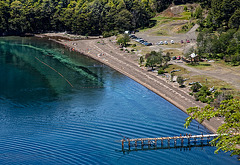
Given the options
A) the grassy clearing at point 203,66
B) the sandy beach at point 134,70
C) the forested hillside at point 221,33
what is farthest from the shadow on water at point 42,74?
the forested hillside at point 221,33

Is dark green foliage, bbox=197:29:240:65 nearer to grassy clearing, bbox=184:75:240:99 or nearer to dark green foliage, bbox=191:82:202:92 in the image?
grassy clearing, bbox=184:75:240:99

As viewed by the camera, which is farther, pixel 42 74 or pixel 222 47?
pixel 222 47

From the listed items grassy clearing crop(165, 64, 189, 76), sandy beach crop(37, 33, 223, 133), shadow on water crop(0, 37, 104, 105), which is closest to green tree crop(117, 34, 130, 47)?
sandy beach crop(37, 33, 223, 133)

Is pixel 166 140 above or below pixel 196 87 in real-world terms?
below

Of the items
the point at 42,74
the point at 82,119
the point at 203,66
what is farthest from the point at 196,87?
the point at 42,74

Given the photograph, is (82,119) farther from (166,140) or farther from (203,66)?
(203,66)

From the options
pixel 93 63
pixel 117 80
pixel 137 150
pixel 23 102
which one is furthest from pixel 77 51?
pixel 137 150

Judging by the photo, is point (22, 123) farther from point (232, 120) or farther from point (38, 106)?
point (232, 120)
